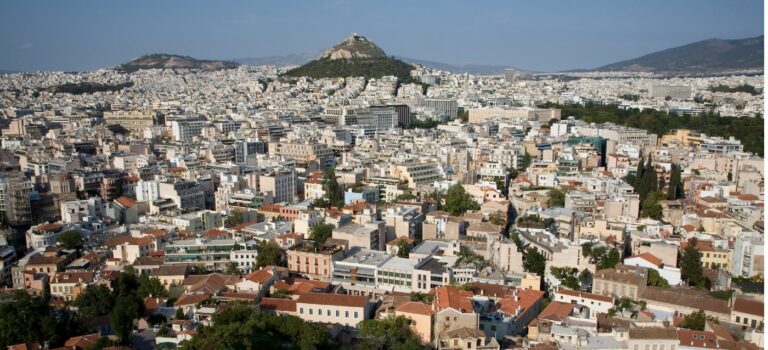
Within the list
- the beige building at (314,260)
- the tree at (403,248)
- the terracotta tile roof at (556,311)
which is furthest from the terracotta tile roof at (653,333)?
the beige building at (314,260)

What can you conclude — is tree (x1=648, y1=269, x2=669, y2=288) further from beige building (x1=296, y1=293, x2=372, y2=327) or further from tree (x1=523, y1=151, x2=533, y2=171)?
tree (x1=523, y1=151, x2=533, y2=171)

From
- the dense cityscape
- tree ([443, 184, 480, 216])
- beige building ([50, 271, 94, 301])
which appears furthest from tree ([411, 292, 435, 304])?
tree ([443, 184, 480, 216])

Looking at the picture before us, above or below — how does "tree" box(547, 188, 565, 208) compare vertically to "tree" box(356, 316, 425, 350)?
above

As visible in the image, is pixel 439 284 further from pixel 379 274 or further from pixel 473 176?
pixel 473 176

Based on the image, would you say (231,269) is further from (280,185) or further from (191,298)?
(280,185)

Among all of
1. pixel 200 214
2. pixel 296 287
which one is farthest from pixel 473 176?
pixel 296 287
